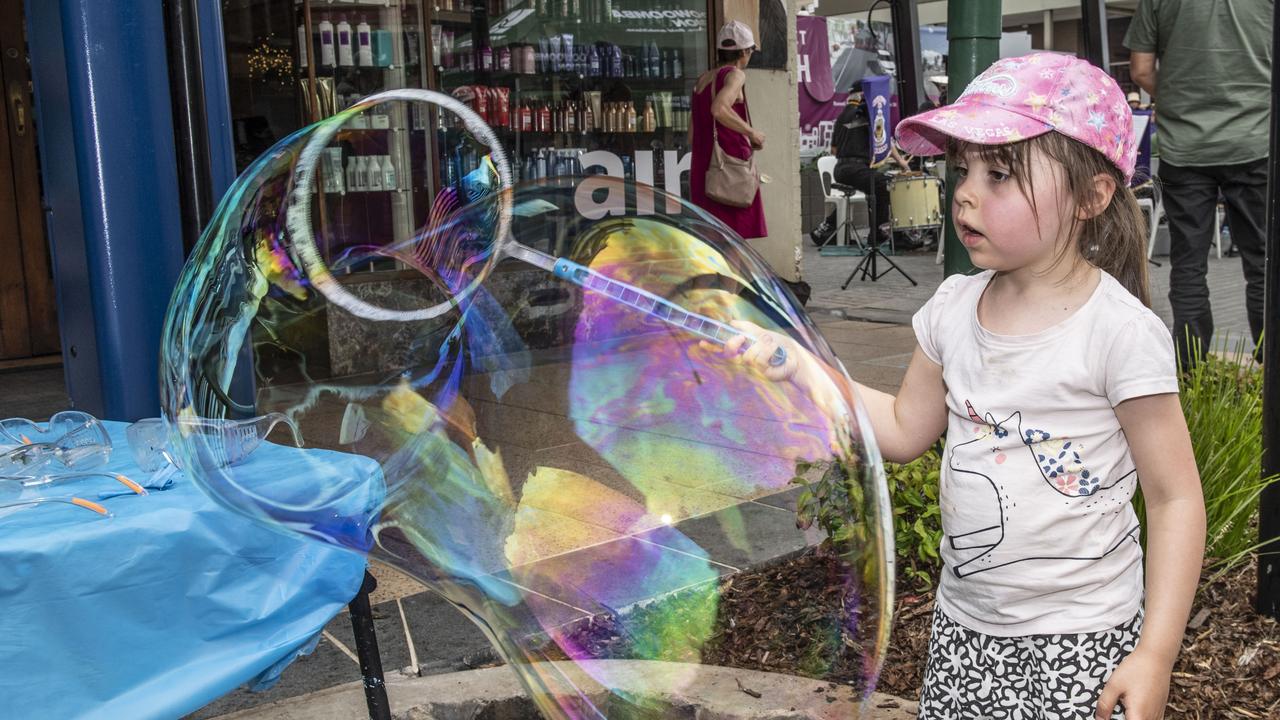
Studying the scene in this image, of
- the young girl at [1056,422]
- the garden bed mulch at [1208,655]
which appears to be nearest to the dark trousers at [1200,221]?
the garden bed mulch at [1208,655]

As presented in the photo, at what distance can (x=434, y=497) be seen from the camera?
185 cm

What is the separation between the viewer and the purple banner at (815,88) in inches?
655

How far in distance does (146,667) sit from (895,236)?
13.7 meters

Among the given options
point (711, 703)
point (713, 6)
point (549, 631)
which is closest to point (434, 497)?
point (549, 631)

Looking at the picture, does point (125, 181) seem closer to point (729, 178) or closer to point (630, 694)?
point (630, 694)

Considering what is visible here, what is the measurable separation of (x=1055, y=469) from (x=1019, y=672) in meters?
0.31

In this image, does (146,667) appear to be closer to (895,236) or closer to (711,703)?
(711,703)

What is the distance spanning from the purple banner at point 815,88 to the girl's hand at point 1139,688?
15544 mm

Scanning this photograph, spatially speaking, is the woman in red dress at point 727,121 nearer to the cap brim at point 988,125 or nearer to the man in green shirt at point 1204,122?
the man in green shirt at point 1204,122

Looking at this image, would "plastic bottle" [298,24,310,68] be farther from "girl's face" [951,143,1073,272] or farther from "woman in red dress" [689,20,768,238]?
"girl's face" [951,143,1073,272]

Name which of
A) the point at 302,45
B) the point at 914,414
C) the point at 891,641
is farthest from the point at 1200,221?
the point at 302,45

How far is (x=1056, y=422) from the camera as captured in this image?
1.64 m

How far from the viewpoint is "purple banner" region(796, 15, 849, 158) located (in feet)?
54.5

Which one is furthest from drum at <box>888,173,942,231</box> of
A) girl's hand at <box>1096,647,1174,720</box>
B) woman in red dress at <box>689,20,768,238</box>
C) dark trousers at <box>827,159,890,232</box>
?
girl's hand at <box>1096,647,1174,720</box>
